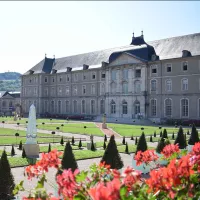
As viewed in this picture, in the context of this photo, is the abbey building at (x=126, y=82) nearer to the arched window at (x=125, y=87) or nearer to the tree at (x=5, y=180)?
the arched window at (x=125, y=87)

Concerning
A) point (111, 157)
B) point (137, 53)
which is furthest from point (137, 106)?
point (111, 157)

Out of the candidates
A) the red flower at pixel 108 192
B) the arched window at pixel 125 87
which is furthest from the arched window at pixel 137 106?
the red flower at pixel 108 192

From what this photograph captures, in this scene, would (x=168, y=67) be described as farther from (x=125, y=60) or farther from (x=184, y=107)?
(x=125, y=60)

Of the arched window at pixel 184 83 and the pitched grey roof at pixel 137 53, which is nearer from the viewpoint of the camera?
the arched window at pixel 184 83

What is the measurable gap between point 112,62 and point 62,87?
17153mm

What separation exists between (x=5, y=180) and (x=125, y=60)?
50.6 meters

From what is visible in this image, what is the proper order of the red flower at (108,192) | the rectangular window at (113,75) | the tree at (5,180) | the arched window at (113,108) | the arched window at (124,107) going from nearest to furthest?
the red flower at (108,192), the tree at (5,180), the arched window at (124,107), the rectangular window at (113,75), the arched window at (113,108)

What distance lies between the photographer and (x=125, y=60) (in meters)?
57.8

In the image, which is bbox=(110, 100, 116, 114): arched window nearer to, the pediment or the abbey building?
the abbey building

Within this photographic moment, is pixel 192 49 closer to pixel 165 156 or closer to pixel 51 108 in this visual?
pixel 51 108

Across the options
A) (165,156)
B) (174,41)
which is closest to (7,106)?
(174,41)

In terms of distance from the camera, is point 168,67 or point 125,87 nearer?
point 168,67

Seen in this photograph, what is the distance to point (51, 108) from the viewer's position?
246 feet

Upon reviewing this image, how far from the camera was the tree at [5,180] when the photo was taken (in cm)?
870
